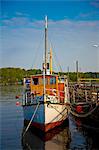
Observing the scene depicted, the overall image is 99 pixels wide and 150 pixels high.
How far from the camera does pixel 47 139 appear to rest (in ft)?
45.3

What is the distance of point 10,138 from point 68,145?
300 cm

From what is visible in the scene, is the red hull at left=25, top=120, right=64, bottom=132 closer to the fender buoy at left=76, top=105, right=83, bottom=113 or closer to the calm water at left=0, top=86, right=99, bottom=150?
the calm water at left=0, top=86, right=99, bottom=150

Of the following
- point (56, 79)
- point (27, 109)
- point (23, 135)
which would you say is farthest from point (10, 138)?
point (56, 79)

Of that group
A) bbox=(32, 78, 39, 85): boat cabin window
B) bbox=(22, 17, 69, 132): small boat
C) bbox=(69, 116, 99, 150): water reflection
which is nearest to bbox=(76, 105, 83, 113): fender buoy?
bbox=(69, 116, 99, 150): water reflection

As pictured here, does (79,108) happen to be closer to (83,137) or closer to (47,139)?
(83,137)

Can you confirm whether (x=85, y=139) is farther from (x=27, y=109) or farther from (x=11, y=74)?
(x=11, y=74)

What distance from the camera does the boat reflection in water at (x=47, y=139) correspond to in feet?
41.9

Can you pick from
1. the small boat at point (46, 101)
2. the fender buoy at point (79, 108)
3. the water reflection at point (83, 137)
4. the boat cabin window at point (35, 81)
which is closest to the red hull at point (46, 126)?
the small boat at point (46, 101)

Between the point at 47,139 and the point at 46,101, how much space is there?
5.64ft

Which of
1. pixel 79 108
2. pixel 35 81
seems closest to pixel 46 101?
pixel 35 81

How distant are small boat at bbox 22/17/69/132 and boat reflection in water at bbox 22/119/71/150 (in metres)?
0.28

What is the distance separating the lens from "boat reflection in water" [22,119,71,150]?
41.9ft

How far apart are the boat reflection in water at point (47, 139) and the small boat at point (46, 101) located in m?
0.28

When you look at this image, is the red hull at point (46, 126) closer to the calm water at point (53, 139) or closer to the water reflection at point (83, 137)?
the calm water at point (53, 139)
